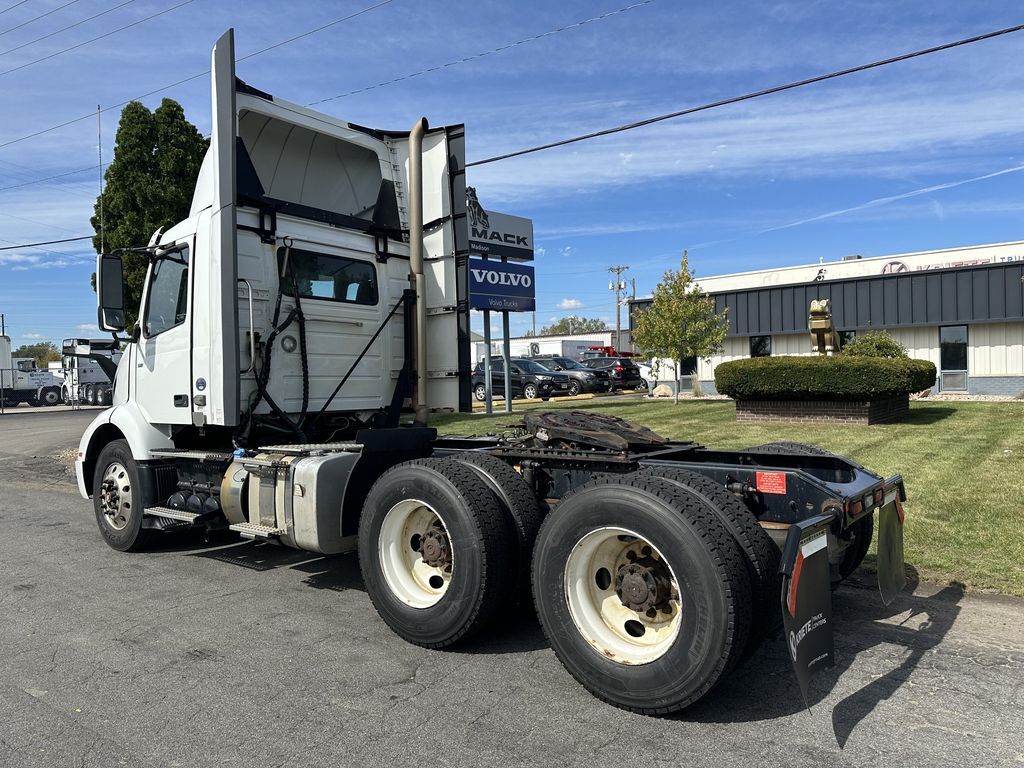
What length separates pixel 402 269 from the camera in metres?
6.98

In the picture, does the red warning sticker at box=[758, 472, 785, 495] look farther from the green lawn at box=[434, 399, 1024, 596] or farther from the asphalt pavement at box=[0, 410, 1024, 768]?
the green lawn at box=[434, 399, 1024, 596]

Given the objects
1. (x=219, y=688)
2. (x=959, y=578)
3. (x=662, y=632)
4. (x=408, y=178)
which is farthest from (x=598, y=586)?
(x=408, y=178)

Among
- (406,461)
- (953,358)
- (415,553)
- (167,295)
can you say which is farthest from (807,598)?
(953,358)

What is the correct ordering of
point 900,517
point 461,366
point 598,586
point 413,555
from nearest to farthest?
point 598,586 → point 900,517 → point 413,555 → point 461,366

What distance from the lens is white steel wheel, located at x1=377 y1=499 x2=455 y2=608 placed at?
445cm

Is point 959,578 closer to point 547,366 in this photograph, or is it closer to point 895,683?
point 895,683

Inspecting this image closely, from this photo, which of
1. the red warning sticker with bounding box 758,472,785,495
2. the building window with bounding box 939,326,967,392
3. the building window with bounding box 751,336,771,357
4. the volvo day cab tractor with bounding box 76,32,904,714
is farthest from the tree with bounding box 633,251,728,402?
the red warning sticker with bounding box 758,472,785,495

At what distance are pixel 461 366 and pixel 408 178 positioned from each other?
1.76 metres

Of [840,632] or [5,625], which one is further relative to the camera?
[5,625]

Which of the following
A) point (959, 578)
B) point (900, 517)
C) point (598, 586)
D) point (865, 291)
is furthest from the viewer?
point (865, 291)

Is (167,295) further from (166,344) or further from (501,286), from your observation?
(501,286)

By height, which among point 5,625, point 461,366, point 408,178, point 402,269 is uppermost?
point 408,178

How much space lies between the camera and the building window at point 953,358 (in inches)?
1064

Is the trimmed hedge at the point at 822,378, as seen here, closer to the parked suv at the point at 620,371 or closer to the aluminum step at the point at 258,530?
the aluminum step at the point at 258,530
